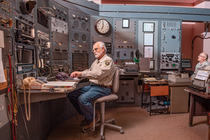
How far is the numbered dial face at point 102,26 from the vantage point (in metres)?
3.38

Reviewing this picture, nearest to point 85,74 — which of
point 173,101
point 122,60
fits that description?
point 122,60

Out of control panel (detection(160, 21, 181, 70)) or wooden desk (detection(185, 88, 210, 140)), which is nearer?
wooden desk (detection(185, 88, 210, 140))

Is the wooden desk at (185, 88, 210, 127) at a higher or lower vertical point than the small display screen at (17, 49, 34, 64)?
lower

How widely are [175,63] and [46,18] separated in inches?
129

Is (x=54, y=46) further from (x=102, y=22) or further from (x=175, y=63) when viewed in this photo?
(x=175, y=63)

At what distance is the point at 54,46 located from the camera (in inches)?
101

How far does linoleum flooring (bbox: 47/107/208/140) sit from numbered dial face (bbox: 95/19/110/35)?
195 centimetres

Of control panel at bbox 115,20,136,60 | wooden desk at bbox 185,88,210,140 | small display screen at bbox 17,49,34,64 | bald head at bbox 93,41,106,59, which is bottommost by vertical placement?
wooden desk at bbox 185,88,210,140

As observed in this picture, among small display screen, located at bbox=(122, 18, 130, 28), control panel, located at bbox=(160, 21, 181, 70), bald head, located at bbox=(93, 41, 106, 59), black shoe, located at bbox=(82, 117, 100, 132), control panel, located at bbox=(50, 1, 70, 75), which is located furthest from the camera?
control panel, located at bbox=(160, 21, 181, 70)

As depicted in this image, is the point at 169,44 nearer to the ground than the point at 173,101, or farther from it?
farther from it

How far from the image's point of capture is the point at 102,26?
341cm

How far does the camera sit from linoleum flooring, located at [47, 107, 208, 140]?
2088 millimetres

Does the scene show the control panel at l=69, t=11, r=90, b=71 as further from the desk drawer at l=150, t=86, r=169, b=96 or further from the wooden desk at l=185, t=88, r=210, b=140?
the wooden desk at l=185, t=88, r=210, b=140

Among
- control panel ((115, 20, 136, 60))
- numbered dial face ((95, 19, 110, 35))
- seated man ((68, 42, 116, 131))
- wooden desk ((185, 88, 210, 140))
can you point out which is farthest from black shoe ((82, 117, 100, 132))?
numbered dial face ((95, 19, 110, 35))
